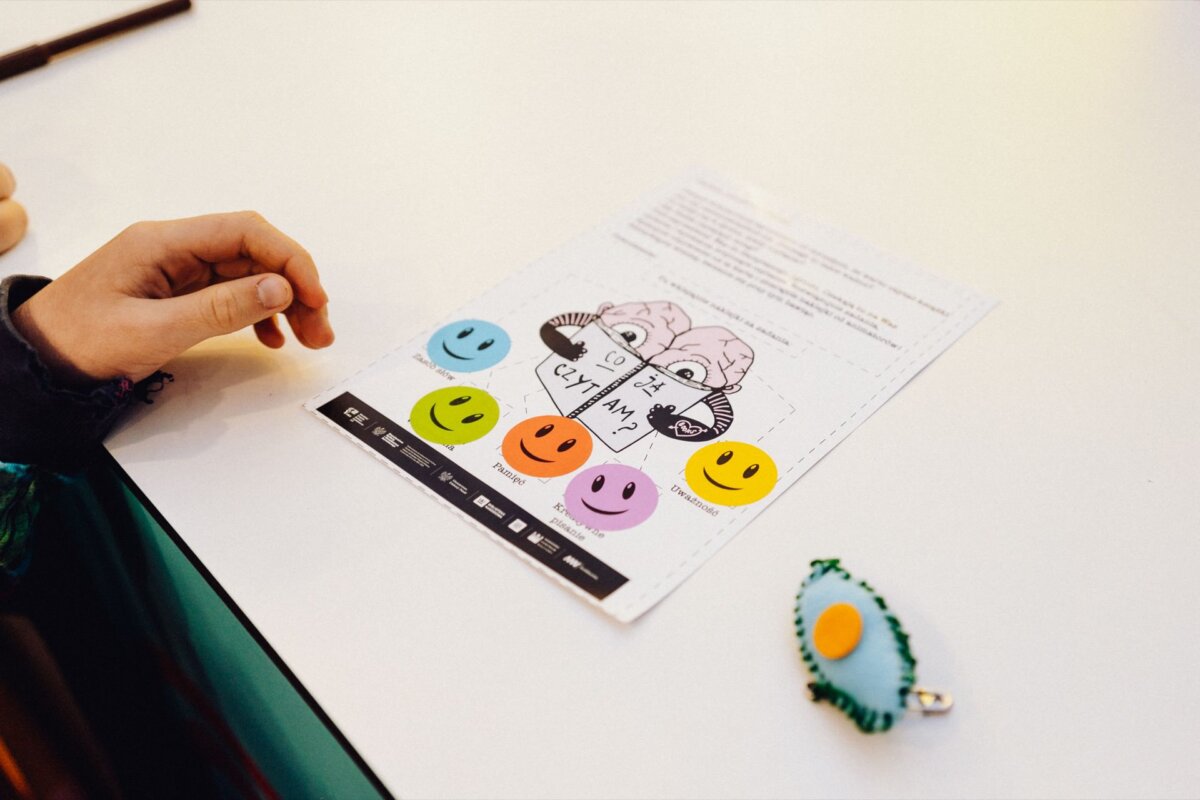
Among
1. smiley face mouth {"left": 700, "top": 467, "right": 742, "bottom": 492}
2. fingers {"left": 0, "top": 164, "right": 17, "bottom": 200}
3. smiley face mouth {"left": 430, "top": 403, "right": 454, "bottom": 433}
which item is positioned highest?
smiley face mouth {"left": 700, "top": 467, "right": 742, "bottom": 492}

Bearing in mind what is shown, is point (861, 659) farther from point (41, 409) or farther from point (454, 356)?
point (41, 409)

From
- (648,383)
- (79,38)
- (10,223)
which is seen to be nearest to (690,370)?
(648,383)

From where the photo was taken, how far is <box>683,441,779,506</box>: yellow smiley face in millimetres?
562

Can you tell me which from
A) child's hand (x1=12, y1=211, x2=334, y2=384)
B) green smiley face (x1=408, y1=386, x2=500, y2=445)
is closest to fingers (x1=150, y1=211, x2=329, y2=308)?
child's hand (x1=12, y1=211, x2=334, y2=384)

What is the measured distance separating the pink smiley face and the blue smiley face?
119 mm

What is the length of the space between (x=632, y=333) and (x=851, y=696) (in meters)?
0.29

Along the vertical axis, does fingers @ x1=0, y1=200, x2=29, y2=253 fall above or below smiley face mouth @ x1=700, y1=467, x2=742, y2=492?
below

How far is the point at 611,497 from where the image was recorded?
0.56 m

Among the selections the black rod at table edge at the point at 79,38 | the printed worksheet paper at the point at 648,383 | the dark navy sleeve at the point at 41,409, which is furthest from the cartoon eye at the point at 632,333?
the black rod at table edge at the point at 79,38

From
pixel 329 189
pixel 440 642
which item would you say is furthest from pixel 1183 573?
pixel 329 189

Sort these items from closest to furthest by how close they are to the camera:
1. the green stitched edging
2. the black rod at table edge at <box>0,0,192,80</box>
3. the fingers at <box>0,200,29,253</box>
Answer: the green stitched edging → the fingers at <box>0,200,29,253</box> → the black rod at table edge at <box>0,0,192,80</box>

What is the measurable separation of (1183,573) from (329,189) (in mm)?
647

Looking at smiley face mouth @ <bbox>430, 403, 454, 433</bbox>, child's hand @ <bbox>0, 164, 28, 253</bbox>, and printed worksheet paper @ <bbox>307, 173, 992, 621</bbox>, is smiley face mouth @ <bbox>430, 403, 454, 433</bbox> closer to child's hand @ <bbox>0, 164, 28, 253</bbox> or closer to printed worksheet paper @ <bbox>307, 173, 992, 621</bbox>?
printed worksheet paper @ <bbox>307, 173, 992, 621</bbox>

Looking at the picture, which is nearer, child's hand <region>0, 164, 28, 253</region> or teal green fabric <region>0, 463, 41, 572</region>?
teal green fabric <region>0, 463, 41, 572</region>
